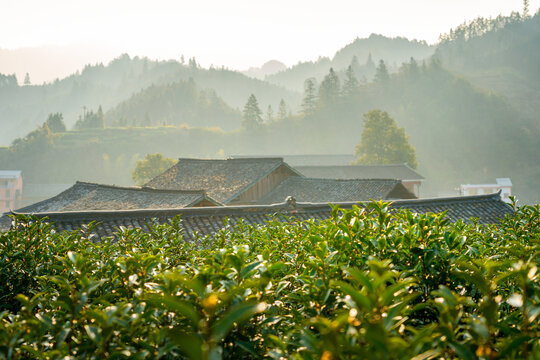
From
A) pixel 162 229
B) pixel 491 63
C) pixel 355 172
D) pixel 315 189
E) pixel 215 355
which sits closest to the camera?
pixel 215 355

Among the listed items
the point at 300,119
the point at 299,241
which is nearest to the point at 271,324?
the point at 299,241

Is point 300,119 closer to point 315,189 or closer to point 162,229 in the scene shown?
point 315,189

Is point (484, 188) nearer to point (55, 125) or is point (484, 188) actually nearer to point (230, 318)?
point (230, 318)

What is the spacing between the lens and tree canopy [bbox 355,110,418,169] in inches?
2005

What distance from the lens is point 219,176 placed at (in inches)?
1151

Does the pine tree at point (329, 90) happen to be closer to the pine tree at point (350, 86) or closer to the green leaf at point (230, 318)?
the pine tree at point (350, 86)

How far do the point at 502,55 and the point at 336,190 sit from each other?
399ft

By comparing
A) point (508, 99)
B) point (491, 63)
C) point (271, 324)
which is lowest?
point (271, 324)

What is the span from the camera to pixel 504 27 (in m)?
133

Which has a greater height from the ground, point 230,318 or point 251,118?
point 251,118

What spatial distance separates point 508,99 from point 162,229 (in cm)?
11302

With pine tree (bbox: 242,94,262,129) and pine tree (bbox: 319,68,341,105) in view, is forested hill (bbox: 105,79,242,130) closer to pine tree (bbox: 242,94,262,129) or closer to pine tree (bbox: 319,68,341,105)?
pine tree (bbox: 242,94,262,129)

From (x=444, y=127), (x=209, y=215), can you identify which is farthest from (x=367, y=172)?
(x=444, y=127)

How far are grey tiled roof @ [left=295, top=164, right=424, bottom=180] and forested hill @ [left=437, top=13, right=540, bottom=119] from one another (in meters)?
68.2
